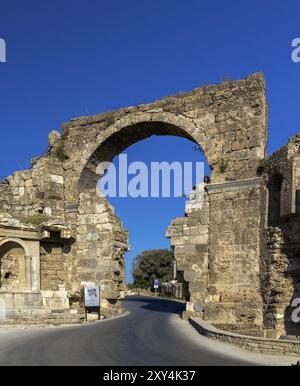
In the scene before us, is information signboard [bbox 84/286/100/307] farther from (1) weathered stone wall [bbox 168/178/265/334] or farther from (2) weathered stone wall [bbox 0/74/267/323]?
(1) weathered stone wall [bbox 168/178/265/334]

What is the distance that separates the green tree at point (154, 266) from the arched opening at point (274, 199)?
35.4 meters

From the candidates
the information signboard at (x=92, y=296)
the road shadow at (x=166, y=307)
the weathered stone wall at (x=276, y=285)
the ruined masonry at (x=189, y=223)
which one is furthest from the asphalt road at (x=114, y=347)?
the road shadow at (x=166, y=307)

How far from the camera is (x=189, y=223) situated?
15047 mm

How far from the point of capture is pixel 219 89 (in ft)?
49.8

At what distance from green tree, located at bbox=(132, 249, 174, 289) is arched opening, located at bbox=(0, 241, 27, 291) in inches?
1318

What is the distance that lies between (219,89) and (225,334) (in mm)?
8130

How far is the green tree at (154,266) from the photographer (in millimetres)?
48875

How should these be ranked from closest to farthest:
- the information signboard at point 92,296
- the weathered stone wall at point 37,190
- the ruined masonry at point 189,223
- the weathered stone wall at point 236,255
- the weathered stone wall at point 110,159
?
1. the ruined masonry at point 189,223
2. the weathered stone wall at point 236,255
3. the weathered stone wall at point 110,159
4. the information signboard at point 92,296
5. the weathered stone wall at point 37,190

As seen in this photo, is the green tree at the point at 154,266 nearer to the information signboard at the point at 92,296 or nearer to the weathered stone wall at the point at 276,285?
the information signboard at the point at 92,296

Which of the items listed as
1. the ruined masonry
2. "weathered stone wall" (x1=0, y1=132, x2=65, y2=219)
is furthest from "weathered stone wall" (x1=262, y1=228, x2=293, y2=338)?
"weathered stone wall" (x1=0, y1=132, x2=65, y2=219)

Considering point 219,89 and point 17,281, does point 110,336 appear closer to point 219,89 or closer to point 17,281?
point 17,281

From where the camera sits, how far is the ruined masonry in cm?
1295
